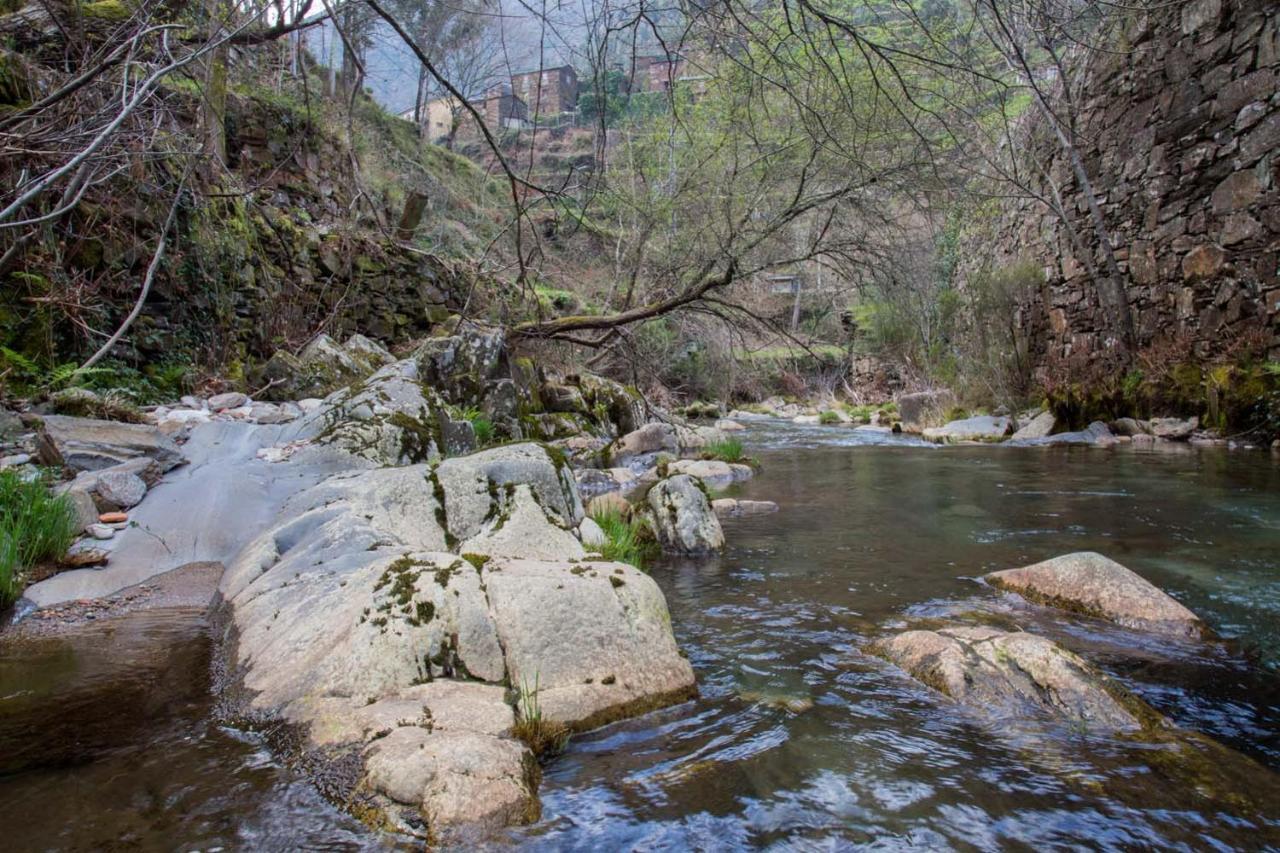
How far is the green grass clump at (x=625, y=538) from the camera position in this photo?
4.25 meters

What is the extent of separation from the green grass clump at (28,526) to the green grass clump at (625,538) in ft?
8.93

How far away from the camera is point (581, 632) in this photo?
2457mm

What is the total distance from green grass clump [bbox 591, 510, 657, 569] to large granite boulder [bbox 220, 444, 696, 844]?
0.81 metres

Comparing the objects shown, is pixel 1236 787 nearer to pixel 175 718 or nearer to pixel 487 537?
pixel 487 537

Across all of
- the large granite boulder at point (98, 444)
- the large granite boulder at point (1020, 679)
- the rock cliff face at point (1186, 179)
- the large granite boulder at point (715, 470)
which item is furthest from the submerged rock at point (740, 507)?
the rock cliff face at point (1186, 179)

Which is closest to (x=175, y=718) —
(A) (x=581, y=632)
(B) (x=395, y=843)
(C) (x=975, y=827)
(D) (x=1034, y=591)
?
(B) (x=395, y=843)

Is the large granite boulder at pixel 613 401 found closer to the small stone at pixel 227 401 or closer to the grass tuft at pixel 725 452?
the grass tuft at pixel 725 452

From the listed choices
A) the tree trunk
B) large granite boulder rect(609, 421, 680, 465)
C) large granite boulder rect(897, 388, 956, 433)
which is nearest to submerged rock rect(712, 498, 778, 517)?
large granite boulder rect(609, 421, 680, 465)

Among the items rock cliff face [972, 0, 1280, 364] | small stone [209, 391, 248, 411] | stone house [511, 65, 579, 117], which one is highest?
rock cliff face [972, 0, 1280, 364]

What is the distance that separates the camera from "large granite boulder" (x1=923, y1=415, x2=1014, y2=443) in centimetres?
1163

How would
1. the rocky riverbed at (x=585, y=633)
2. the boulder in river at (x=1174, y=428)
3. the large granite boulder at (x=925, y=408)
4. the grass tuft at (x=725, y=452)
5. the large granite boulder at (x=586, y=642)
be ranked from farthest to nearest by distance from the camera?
the large granite boulder at (x=925, y=408), the grass tuft at (x=725, y=452), the boulder in river at (x=1174, y=428), the large granite boulder at (x=586, y=642), the rocky riverbed at (x=585, y=633)

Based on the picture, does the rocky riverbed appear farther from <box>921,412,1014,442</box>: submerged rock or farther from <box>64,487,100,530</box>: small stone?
<box>921,412,1014,442</box>: submerged rock

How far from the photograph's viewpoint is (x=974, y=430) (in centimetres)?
1216

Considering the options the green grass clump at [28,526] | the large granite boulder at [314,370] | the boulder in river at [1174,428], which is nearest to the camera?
the green grass clump at [28,526]
